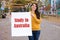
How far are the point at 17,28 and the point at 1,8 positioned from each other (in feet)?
145

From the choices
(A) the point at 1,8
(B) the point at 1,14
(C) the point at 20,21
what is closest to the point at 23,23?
(C) the point at 20,21

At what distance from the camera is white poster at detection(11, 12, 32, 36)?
23.9ft

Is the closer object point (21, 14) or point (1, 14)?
point (21, 14)

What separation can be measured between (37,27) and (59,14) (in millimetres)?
40662

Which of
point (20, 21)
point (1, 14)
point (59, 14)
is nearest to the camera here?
point (20, 21)

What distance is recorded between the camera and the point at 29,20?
24.2ft

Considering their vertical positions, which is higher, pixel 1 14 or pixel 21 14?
pixel 21 14

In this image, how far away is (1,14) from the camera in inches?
2250

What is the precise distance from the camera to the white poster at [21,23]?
7.28 m

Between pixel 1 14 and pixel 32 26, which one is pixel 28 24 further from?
pixel 1 14

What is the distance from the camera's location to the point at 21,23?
23.8 feet

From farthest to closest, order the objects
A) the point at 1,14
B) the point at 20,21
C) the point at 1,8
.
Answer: the point at 1,14
the point at 1,8
the point at 20,21

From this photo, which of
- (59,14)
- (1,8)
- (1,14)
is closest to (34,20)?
(59,14)

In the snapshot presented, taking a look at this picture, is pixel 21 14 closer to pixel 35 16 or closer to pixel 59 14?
pixel 35 16
